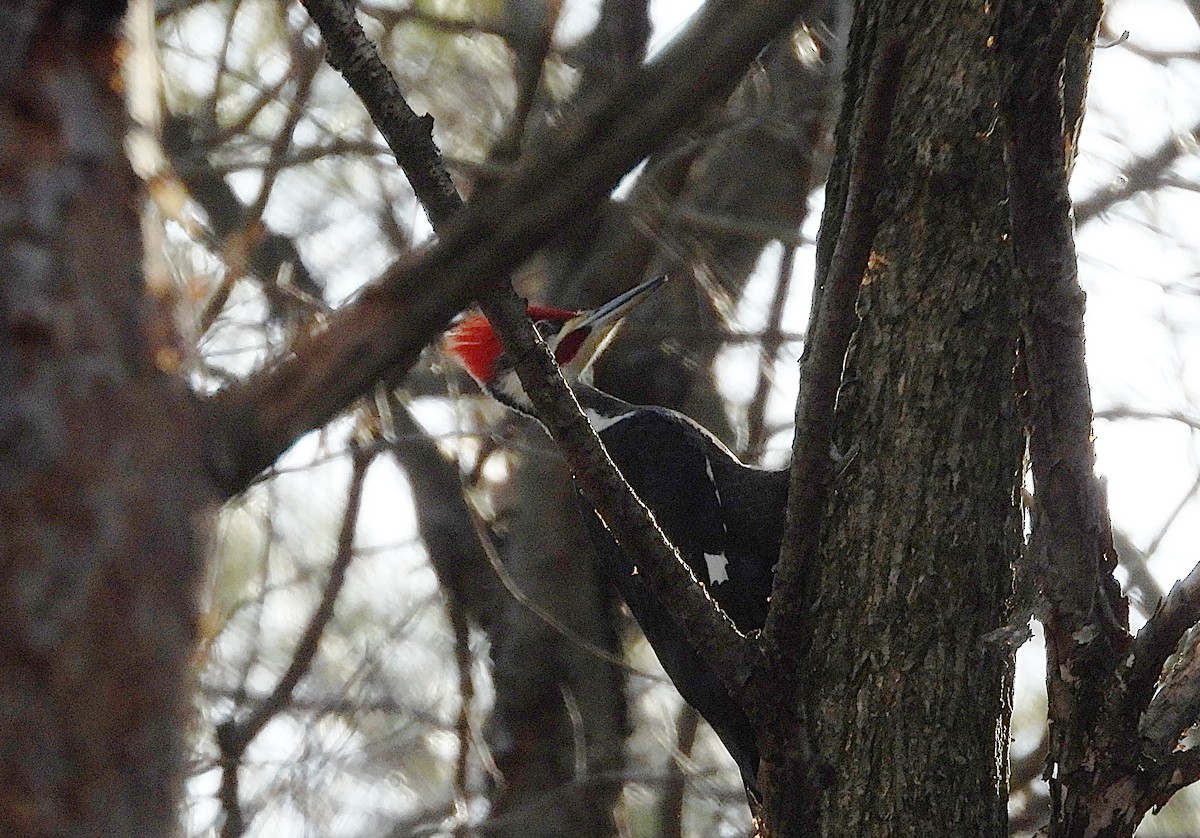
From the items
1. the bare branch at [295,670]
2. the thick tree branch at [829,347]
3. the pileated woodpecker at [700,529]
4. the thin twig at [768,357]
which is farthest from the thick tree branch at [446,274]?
the thin twig at [768,357]

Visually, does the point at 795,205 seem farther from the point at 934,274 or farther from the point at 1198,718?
the point at 1198,718

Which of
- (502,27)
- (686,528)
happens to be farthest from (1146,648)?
(502,27)

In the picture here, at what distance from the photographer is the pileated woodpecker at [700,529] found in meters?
2.98

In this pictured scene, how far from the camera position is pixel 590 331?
412 centimetres

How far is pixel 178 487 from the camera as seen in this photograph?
0.88 metres

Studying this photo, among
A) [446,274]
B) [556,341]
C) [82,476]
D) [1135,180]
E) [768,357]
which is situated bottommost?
[82,476]

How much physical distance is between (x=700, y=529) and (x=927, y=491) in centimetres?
133

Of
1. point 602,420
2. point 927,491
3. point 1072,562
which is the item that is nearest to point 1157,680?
point 1072,562

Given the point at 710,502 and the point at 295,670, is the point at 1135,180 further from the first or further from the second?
the point at 295,670

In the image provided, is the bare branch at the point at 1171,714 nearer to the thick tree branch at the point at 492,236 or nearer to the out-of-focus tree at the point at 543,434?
the out-of-focus tree at the point at 543,434

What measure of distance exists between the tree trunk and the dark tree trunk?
1.21m

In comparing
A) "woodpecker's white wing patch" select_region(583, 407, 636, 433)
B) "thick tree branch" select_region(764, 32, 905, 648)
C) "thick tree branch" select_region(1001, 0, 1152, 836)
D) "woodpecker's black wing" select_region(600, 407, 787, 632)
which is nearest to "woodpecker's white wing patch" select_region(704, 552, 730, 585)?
"woodpecker's black wing" select_region(600, 407, 787, 632)

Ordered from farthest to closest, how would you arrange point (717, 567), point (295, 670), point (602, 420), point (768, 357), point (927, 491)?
1. point (768, 357)
2. point (602, 420)
3. point (295, 670)
4. point (717, 567)
5. point (927, 491)

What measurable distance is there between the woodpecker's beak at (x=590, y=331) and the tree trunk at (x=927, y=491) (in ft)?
6.71
